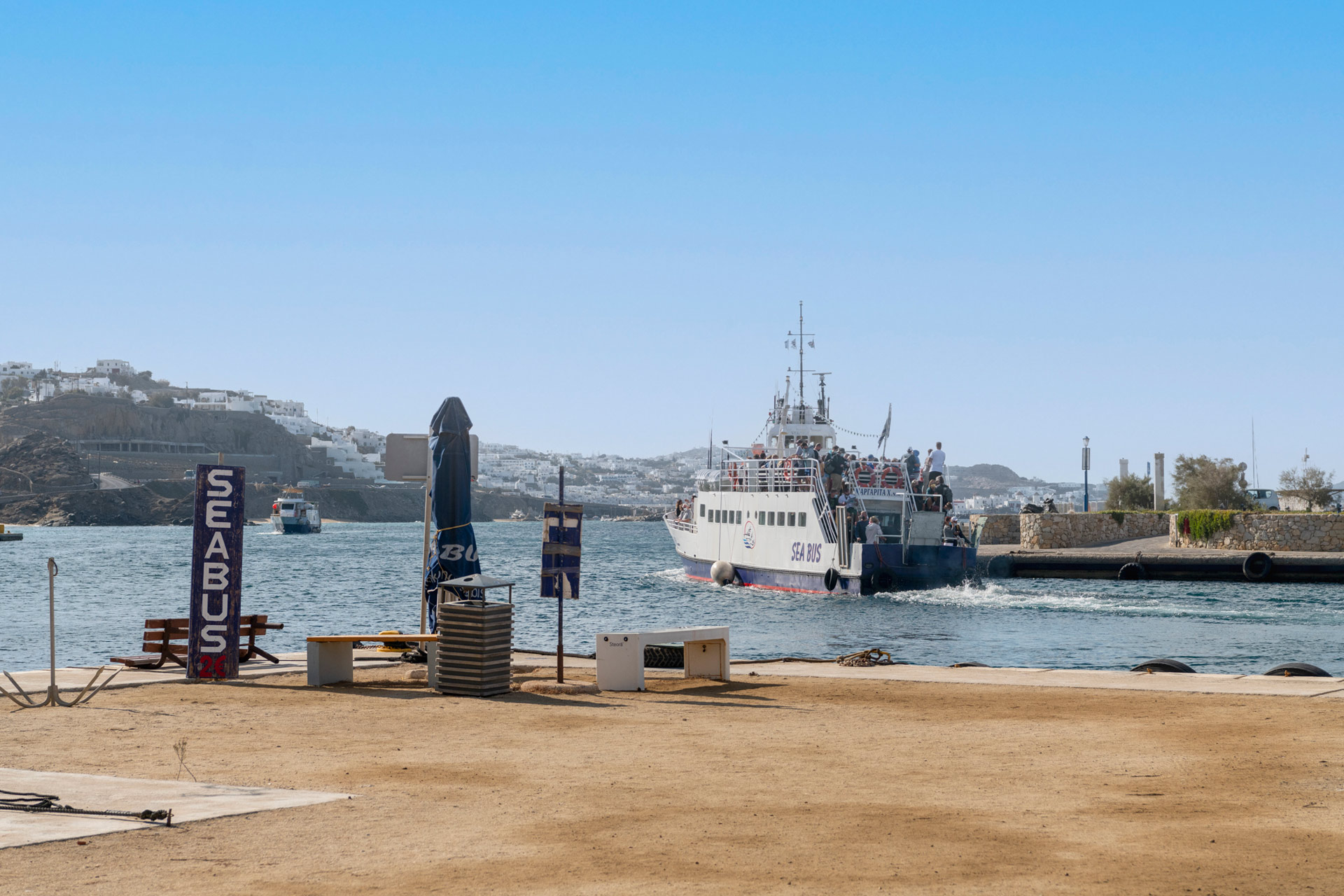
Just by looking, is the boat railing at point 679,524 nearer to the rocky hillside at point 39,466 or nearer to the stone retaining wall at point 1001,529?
the stone retaining wall at point 1001,529

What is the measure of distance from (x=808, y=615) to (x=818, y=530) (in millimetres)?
7942

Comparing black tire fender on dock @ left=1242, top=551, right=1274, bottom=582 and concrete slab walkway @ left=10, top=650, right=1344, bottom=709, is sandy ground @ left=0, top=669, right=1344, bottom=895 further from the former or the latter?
black tire fender on dock @ left=1242, top=551, right=1274, bottom=582

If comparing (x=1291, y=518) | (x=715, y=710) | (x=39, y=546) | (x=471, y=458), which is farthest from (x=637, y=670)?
(x=39, y=546)

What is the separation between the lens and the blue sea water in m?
27.0

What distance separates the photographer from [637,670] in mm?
14047

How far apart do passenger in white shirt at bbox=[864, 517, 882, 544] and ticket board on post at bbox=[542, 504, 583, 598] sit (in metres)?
29.1

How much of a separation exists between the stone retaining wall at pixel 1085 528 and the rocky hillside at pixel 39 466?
144 metres

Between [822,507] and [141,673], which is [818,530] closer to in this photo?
[822,507]

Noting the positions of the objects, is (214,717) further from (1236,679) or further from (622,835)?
(1236,679)

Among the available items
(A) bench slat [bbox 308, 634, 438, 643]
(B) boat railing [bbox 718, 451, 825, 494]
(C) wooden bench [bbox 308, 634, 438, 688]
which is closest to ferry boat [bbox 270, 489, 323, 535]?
(B) boat railing [bbox 718, 451, 825, 494]

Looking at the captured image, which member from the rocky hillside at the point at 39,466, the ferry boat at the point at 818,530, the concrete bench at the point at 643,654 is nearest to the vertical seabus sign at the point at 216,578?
the concrete bench at the point at 643,654

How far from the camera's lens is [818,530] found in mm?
44250

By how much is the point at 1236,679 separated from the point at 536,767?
9.24m

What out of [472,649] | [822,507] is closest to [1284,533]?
[822,507]
